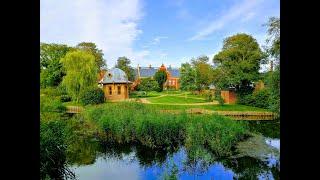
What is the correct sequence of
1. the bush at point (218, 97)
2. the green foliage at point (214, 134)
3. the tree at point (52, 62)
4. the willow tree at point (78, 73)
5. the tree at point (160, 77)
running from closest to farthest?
the green foliage at point (214, 134), the bush at point (218, 97), the willow tree at point (78, 73), the tree at point (52, 62), the tree at point (160, 77)

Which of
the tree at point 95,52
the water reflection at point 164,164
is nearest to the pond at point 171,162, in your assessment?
the water reflection at point 164,164

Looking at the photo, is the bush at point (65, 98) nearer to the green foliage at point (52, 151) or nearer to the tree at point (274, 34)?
the green foliage at point (52, 151)

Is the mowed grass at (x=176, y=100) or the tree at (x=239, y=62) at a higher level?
the tree at (x=239, y=62)

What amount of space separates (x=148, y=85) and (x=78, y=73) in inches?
87.4

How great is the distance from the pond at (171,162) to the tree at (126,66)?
3455 mm

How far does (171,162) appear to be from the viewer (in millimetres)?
6109

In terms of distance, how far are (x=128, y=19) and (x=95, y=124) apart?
4582mm

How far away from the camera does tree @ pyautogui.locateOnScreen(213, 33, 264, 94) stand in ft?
30.6

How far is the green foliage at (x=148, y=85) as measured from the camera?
34.0ft

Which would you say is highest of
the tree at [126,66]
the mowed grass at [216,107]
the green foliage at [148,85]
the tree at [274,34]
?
the tree at [274,34]

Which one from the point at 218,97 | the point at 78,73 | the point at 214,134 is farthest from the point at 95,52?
the point at 214,134

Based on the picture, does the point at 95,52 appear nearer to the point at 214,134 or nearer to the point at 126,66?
the point at 126,66
